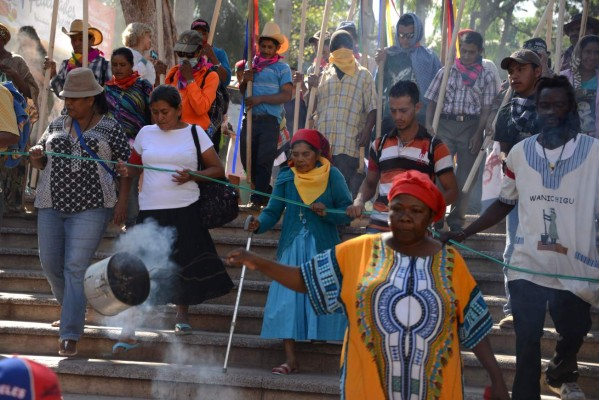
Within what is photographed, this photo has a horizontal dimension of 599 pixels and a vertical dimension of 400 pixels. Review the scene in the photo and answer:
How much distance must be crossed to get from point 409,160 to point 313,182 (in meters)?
0.74

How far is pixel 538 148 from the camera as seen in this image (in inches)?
254

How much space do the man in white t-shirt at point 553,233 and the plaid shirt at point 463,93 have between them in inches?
151

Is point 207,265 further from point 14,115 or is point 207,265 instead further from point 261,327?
point 14,115

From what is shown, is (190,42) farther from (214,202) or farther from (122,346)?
(122,346)

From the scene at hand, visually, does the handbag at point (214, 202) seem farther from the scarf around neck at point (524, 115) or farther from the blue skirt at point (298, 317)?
the scarf around neck at point (524, 115)

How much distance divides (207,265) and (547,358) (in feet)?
8.15

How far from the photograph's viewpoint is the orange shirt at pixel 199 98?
9109 mm

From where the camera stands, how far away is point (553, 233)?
6.32 metres

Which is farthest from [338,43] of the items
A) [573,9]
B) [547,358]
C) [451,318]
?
[573,9]

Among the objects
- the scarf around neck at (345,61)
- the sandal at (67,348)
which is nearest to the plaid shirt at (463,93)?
the scarf around neck at (345,61)

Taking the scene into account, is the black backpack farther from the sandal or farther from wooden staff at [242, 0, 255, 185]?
the sandal

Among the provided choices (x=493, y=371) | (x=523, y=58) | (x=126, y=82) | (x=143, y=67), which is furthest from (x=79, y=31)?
(x=493, y=371)

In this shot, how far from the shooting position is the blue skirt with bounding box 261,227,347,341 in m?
7.62

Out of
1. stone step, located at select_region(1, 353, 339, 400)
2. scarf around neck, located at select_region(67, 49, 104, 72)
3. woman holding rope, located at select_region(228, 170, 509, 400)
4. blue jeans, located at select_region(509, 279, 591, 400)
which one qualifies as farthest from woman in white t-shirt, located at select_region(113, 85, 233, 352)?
woman holding rope, located at select_region(228, 170, 509, 400)
